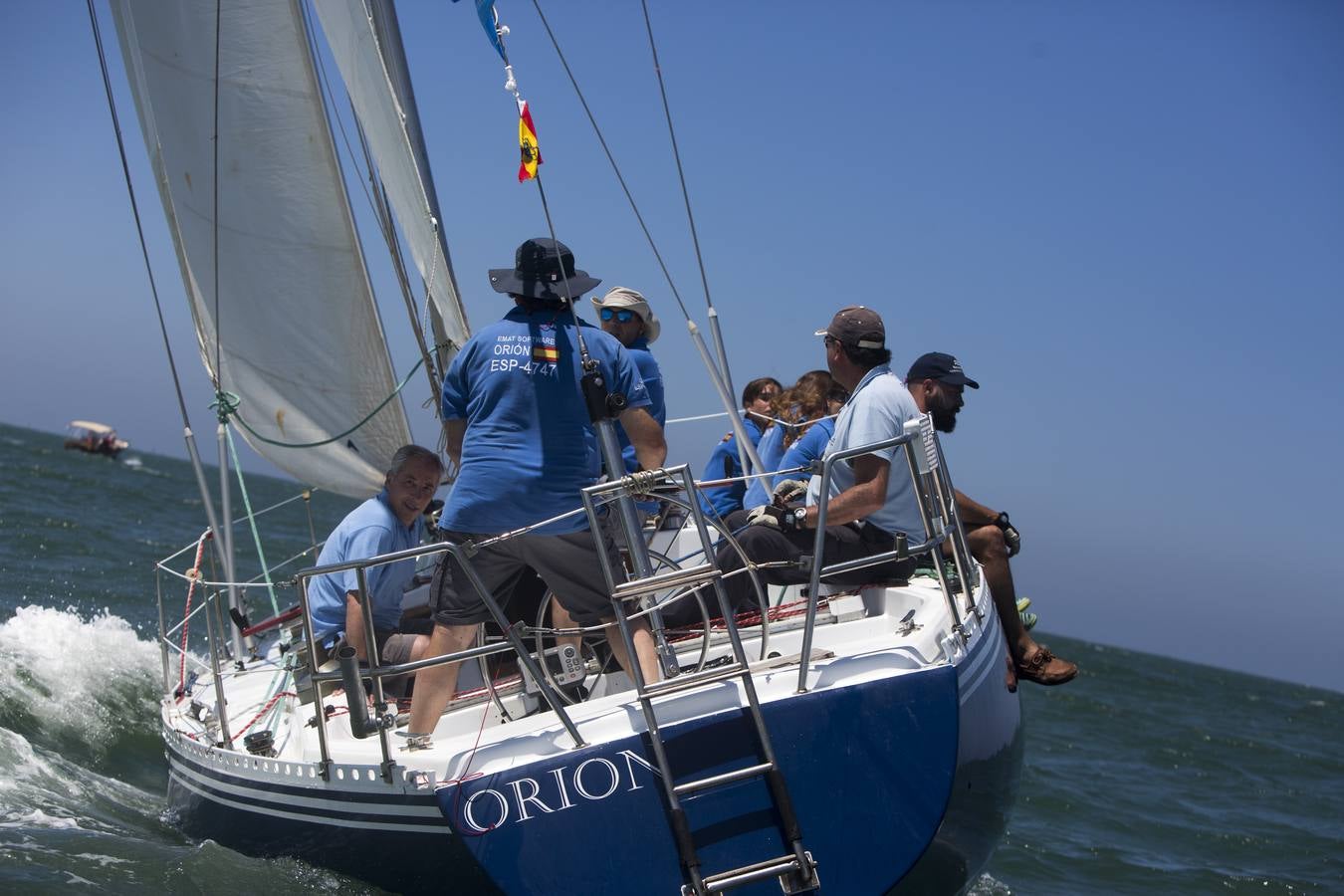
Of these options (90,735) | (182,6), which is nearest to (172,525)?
(90,735)

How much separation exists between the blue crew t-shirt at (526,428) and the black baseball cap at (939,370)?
1.51 m

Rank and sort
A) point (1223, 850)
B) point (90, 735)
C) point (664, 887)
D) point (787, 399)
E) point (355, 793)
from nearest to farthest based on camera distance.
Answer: point (664, 887)
point (355, 793)
point (787, 399)
point (90, 735)
point (1223, 850)

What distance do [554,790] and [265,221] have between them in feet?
12.8

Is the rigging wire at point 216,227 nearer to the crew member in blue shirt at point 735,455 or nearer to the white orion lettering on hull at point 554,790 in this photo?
the crew member in blue shirt at point 735,455

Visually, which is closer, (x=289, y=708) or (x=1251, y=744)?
(x=289, y=708)

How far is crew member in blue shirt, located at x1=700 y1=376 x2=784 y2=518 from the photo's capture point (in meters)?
5.91

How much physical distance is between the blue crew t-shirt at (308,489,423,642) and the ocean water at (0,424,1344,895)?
3.06ft

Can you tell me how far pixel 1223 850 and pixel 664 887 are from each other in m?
6.59

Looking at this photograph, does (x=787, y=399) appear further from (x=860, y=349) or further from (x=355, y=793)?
(x=355, y=793)

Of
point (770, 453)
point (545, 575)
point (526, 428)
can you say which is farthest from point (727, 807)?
point (770, 453)

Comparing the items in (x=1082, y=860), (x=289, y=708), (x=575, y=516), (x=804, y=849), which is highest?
(x=575, y=516)

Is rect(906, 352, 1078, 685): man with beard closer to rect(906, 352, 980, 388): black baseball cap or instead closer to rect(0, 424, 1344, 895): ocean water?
rect(906, 352, 980, 388): black baseball cap

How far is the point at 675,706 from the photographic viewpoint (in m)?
3.18

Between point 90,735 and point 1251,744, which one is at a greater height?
point 90,735
